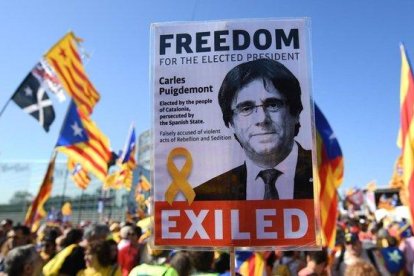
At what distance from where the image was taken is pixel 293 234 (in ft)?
7.64

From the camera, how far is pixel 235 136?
7.99 ft

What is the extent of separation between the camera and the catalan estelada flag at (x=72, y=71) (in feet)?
30.0

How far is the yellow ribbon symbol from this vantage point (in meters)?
2.45

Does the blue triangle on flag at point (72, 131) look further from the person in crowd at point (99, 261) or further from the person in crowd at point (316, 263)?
the person in crowd at point (316, 263)

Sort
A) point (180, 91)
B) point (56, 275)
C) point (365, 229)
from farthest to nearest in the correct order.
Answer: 1. point (365, 229)
2. point (56, 275)
3. point (180, 91)

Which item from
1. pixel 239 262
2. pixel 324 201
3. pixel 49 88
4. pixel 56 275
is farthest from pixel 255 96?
pixel 49 88

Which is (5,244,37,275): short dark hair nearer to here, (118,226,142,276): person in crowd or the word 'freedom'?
the word 'freedom'

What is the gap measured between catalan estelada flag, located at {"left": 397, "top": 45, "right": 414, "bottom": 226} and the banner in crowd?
1662 millimetres

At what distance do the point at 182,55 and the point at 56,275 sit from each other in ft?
8.01

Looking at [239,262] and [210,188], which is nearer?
[210,188]

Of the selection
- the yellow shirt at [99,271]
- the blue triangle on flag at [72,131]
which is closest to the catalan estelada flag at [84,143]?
the blue triangle on flag at [72,131]

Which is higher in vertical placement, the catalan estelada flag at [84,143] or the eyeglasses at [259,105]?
the catalan estelada flag at [84,143]

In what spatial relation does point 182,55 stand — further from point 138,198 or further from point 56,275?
point 138,198

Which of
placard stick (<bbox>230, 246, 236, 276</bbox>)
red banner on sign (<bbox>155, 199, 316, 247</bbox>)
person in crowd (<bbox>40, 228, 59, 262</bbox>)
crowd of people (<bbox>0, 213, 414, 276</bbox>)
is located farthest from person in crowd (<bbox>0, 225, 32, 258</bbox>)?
placard stick (<bbox>230, 246, 236, 276</bbox>)
